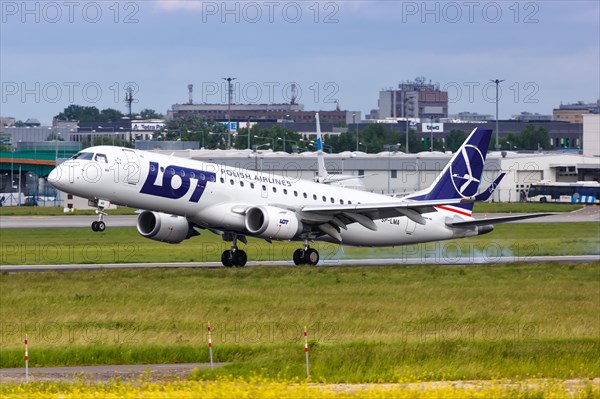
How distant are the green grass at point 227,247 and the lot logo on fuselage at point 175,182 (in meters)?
9.13

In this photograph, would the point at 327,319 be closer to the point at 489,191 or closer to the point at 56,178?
the point at 56,178

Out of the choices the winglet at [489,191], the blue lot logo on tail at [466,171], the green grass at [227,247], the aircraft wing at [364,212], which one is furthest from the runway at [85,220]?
the aircraft wing at [364,212]

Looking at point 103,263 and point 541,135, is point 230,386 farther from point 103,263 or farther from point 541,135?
point 541,135

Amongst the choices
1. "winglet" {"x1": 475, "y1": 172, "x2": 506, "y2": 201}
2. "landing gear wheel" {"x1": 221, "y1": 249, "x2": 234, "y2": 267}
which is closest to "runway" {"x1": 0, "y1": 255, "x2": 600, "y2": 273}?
"landing gear wheel" {"x1": 221, "y1": 249, "x2": 234, "y2": 267}

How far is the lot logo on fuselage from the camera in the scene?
4288 cm

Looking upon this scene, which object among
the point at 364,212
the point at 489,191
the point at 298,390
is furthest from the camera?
the point at 364,212

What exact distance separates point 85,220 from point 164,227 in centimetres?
3989

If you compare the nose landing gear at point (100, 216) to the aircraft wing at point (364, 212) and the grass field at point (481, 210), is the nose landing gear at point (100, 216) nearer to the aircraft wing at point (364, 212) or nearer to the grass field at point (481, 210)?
the aircraft wing at point (364, 212)

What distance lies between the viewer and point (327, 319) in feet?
107

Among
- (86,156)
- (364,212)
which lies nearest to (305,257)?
(364,212)

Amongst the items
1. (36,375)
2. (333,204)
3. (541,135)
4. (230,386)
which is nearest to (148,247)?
(333,204)

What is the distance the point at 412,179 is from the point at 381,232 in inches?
2453

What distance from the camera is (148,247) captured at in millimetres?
60719

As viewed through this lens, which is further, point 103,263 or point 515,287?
point 103,263
